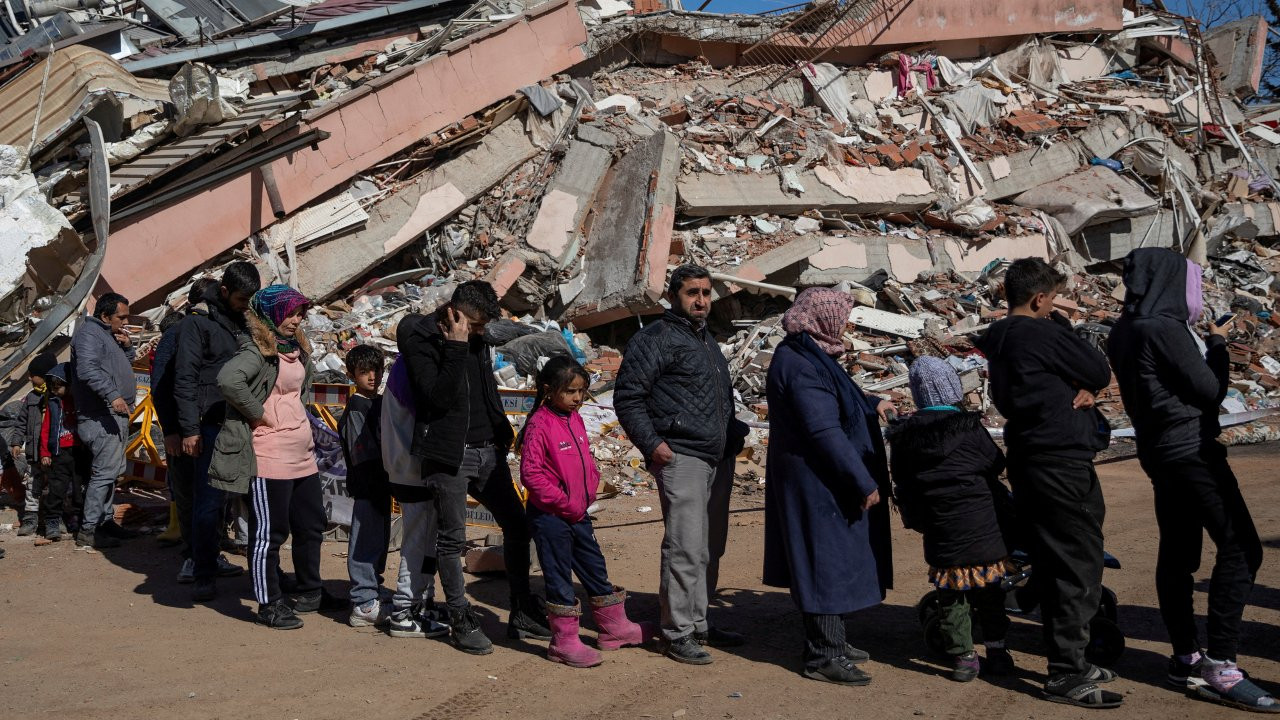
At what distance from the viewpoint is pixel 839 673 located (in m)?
4.26

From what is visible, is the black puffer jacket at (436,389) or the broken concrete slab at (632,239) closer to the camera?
the black puffer jacket at (436,389)

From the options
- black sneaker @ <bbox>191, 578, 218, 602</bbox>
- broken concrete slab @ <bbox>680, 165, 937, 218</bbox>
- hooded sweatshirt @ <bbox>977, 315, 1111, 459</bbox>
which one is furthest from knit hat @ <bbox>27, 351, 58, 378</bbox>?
broken concrete slab @ <bbox>680, 165, 937, 218</bbox>

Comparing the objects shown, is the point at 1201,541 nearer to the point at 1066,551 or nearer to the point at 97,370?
the point at 1066,551

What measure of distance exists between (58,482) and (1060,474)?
242 inches

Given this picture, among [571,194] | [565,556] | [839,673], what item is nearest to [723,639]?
[839,673]

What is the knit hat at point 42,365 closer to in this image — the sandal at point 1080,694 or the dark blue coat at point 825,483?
the dark blue coat at point 825,483

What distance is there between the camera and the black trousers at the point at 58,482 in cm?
700

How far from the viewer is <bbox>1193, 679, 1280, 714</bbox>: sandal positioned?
153 inches

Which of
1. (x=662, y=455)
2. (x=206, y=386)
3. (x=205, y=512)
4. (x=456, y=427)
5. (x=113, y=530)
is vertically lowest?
(x=113, y=530)

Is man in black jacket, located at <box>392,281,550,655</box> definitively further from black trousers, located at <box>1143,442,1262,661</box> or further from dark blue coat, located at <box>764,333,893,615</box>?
black trousers, located at <box>1143,442,1262,661</box>

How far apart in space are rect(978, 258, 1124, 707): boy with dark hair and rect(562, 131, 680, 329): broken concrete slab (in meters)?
7.83

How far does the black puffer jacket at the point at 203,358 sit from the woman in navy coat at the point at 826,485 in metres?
2.76

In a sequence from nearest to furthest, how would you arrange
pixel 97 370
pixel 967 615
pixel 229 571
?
pixel 967 615, pixel 229 571, pixel 97 370

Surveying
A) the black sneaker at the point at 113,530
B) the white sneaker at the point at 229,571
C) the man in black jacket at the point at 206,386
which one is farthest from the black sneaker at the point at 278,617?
the black sneaker at the point at 113,530
